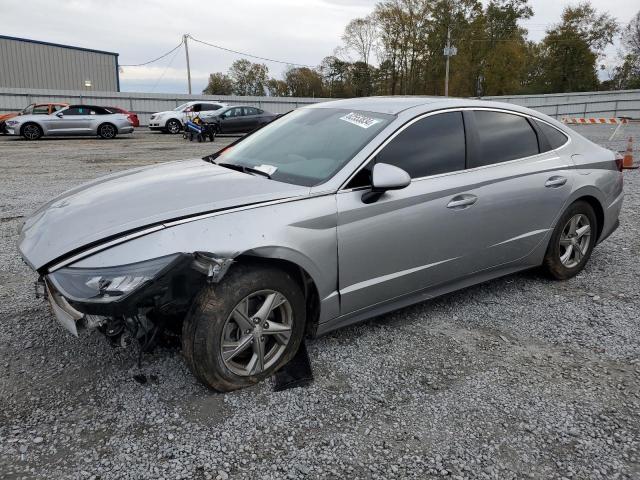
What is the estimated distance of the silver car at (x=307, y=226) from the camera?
2500 mm

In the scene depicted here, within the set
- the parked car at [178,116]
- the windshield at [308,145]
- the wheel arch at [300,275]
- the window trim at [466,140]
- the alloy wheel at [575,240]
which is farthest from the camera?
the parked car at [178,116]

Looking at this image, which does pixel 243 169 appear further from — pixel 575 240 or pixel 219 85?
pixel 219 85

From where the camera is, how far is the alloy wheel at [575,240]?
4.43m

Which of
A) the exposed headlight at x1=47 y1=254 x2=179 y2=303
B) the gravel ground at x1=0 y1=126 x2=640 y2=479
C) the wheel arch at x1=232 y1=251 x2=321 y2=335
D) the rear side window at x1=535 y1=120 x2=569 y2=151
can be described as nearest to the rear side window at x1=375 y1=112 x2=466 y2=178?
the wheel arch at x1=232 y1=251 x2=321 y2=335

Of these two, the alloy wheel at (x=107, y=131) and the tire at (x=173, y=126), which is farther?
the tire at (x=173, y=126)

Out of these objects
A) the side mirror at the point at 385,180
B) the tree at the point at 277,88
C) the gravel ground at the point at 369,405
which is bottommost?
the gravel ground at the point at 369,405

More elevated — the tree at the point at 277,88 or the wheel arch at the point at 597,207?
the tree at the point at 277,88

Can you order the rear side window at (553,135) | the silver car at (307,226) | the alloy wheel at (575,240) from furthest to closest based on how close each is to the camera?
the alloy wheel at (575,240) < the rear side window at (553,135) < the silver car at (307,226)

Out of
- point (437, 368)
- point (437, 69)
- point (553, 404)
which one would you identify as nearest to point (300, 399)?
point (437, 368)

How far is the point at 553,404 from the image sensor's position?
2.78 m

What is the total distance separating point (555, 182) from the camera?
13.6ft

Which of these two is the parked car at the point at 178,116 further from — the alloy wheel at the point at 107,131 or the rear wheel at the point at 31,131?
the rear wheel at the point at 31,131

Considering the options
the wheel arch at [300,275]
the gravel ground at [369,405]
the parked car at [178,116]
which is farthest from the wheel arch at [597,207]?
the parked car at [178,116]

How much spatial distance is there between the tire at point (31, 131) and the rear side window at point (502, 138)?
19321 mm
